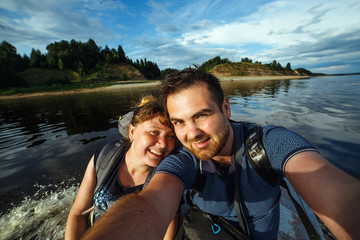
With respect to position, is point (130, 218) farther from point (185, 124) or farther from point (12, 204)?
point (12, 204)

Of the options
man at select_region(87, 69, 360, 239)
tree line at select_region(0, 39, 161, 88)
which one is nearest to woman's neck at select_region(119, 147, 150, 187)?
man at select_region(87, 69, 360, 239)

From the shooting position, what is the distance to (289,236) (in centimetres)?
268

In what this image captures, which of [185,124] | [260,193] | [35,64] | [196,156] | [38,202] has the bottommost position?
[38,202]

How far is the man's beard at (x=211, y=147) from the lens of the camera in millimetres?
1988

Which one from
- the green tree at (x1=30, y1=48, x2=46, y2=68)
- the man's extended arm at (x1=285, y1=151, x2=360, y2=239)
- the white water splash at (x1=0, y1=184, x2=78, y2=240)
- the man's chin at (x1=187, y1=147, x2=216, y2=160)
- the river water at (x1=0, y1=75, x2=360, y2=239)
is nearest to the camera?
the man's extended arm at (x1=285, y1=151, x2=360, y2=239)

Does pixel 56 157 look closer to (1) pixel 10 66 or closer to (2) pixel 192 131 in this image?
(2) pixel 192 131

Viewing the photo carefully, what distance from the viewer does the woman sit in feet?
7.64

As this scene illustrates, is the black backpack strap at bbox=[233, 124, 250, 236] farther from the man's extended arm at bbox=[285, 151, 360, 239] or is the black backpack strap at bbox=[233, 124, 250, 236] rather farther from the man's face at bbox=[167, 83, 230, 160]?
the man's extended arm at bbox=[285, 151, 360, 239]

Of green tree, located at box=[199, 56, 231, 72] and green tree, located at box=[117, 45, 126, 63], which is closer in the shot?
green tree, located at box=[117, 45, 126, 63]

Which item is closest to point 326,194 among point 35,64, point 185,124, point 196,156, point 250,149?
point 250,149

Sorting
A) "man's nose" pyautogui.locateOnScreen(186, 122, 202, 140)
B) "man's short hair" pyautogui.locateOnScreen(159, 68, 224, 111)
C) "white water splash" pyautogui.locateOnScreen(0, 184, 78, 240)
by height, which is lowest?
"white water splash" pyautogui.locateOnScreen(0, 184, 78, 240)

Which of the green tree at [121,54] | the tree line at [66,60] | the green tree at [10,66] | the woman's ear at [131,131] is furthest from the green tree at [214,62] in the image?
the woman's ear at [131,131]

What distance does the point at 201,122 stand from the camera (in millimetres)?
2070

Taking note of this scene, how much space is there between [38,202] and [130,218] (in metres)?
4.59
